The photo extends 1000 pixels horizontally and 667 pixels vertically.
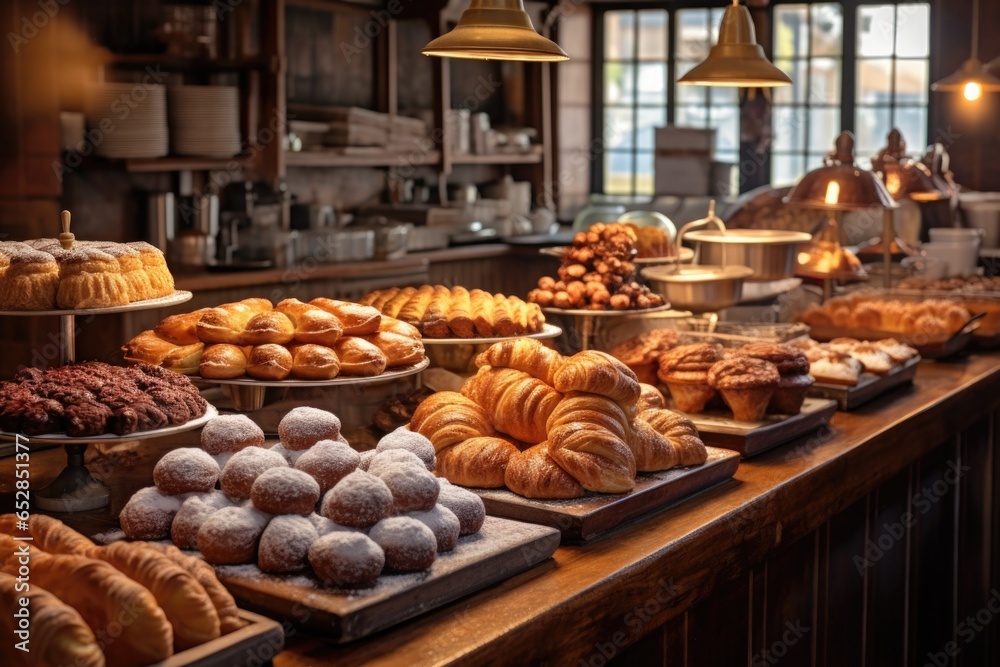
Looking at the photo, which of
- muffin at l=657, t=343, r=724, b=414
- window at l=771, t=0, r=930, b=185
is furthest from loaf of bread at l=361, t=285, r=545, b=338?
window at l=771, t=0, r=930, b=185

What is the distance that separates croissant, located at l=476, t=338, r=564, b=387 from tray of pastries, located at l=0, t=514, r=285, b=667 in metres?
0.87

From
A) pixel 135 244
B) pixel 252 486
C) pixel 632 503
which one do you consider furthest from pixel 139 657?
pixel 135 244

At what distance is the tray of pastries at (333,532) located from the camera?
1482mm

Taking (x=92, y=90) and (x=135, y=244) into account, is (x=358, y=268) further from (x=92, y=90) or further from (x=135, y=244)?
(x=135, y=244)

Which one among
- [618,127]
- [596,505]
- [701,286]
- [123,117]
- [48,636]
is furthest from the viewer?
[618,127]

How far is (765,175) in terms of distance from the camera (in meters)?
8.97

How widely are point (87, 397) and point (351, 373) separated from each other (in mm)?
582

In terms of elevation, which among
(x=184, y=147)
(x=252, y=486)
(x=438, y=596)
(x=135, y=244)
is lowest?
(x=438, y=596)

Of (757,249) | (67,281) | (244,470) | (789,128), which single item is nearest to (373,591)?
(244,470)

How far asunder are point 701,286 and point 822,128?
5.99m

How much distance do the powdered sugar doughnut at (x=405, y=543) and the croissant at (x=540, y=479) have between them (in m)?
0.40

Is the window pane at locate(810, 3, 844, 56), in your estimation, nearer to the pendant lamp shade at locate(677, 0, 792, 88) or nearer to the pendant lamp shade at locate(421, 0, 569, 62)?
the pendant lamp shade at locate(677, 0, 792, 88)

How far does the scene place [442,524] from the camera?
5.30 feet

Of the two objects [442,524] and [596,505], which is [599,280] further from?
[442,524]
